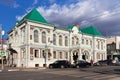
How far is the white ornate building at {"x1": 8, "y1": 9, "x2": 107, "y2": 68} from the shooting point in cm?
4744

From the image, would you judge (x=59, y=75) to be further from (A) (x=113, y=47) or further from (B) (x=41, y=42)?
(A) (x=113, y=47)

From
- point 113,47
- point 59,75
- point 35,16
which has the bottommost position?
point 59,75

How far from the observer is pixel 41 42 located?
1960 inches

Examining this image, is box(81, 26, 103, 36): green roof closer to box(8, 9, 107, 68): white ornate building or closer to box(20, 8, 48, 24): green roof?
box(8, 9, 107, 68): white ornate building

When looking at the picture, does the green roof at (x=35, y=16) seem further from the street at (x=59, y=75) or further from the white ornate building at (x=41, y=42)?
the street at (x=59, y=75)

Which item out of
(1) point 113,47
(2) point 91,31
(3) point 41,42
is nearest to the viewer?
Result: (3) point 41,42

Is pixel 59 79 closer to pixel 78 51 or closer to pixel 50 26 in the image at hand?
pixel 50 26

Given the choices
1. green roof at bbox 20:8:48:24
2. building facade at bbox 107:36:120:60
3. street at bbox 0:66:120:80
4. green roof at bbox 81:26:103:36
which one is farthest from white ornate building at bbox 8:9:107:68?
street at bbox 0:66:120:80

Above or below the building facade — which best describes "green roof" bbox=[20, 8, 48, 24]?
above

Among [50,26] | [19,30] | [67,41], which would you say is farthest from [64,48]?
[19,30]

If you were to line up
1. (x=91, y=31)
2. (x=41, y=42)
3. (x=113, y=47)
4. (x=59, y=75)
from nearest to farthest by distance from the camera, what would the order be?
(x=59, y=75), (x=41, y=42), (x=91, y=31), (x=113, y=47)

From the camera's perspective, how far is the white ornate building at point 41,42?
1868 inches

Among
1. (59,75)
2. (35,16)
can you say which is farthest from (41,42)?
(59,75)

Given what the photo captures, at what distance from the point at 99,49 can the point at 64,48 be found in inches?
595
